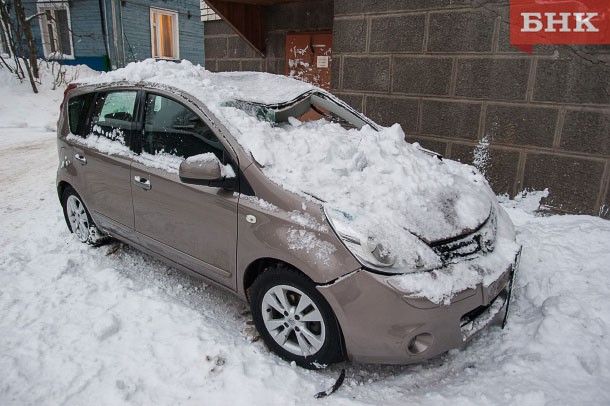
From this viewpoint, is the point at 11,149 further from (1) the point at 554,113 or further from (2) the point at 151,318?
(1) the point at 554,113

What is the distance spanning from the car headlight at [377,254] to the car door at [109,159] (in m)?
2.00

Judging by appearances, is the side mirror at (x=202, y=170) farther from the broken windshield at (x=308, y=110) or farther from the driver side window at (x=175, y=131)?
the broken windshield at (x=308, y=110)

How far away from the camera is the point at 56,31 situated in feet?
59.1

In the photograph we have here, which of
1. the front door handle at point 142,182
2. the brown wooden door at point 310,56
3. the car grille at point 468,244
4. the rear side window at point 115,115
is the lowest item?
the car grille at point 468,244

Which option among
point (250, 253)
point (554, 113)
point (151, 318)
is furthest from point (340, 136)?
point (554, 113)

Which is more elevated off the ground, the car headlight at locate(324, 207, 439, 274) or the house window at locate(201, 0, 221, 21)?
the house window at locate(201, 0, 221, 21)

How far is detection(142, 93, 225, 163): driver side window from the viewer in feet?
10.0

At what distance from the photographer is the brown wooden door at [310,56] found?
7035mm

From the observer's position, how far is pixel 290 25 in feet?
24.3

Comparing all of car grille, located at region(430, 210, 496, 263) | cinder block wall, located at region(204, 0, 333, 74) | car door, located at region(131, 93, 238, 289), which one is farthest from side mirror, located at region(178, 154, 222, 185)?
cinder block wall, located at region(204, 0, 333, 74)

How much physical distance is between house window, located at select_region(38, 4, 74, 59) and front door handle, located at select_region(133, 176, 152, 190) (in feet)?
57.1

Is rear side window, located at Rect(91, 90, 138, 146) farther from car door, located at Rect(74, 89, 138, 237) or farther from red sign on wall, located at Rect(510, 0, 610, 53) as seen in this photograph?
red sign on wall, located at Rect(510, 0, 610, 53)

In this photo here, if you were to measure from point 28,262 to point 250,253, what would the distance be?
8.21 feet

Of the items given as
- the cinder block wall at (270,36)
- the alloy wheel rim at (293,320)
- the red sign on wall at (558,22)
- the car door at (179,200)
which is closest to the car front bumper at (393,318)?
the alloy wheel rim at (293,320)
